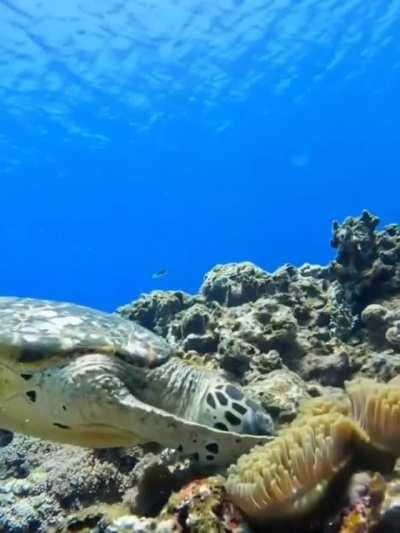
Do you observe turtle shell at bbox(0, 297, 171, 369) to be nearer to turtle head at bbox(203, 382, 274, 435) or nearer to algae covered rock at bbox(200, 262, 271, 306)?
turtle head at bbox(203, 382, 274, 435)

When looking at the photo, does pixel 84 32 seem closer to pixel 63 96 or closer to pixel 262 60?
pixel 63 96

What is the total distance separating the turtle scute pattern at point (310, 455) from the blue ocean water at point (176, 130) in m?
25.7

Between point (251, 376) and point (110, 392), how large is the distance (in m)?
1.92

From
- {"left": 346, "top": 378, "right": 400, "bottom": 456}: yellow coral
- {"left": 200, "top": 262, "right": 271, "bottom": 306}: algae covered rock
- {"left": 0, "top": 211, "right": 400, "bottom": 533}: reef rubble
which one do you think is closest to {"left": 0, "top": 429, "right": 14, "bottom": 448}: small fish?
{"left": 0, "top": 211, "right": 400, "bottom": 533}: reef rubble

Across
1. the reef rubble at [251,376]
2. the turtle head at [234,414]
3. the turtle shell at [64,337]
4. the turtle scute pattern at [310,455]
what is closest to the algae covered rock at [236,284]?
the reef rubble at [251,376]

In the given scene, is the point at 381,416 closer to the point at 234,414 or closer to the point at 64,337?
the point at 234,414

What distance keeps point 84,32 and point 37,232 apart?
8479 cm

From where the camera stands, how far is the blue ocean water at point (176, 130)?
31.2m

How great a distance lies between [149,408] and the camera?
3639 mm

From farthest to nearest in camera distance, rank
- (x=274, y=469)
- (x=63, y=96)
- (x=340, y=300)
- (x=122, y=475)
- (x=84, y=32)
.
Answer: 1. (x=63, y=96)
2. (x=84, y=32)
3. (x=340, y=300)
4. (x=122, y=475)
5. (x=274, y=469)

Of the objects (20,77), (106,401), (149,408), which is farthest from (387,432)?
(20,77)

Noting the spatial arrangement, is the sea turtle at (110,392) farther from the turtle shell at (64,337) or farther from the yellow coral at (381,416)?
the yellow coral at (381,416)

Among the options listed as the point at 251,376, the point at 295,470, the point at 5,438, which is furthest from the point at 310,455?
the point at 5,438

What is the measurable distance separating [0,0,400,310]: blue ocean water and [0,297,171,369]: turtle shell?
2353 centimetres
